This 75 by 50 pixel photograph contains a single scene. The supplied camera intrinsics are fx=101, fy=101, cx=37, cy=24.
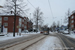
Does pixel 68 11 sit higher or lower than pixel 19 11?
higher

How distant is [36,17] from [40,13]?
11.1 feet

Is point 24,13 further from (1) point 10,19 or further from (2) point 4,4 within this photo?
(1) point 10,19

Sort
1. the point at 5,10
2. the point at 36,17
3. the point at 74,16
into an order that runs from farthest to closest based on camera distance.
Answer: the point at 74,16, the point at 36,17, the point at 5,10

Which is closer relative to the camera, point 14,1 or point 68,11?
point 14,1

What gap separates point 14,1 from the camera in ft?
85.8

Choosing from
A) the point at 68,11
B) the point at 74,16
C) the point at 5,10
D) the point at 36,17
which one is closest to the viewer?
the point at 5,10

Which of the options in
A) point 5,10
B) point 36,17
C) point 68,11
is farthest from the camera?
point 36,17

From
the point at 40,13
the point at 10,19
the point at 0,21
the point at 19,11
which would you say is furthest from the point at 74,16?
the point at 19,11

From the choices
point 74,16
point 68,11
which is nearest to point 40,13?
point 68,11

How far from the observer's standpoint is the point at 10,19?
63062 millimetres

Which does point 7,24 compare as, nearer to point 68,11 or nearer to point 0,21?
point 0,21

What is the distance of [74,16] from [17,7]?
56.6 meters

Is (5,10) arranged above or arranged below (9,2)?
below

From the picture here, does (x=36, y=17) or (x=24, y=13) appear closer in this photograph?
(x=24, y=13)
